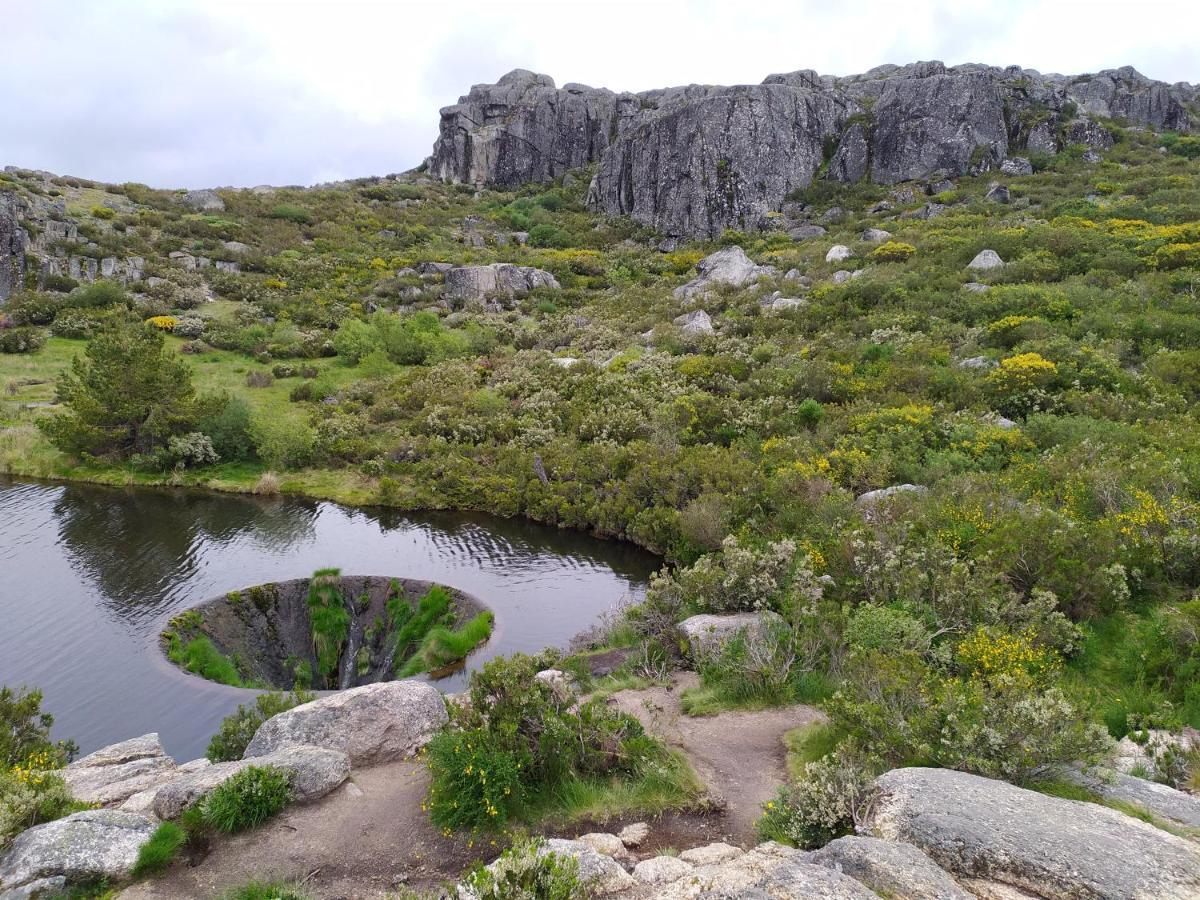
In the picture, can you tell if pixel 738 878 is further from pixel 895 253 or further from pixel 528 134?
pixel 528 134

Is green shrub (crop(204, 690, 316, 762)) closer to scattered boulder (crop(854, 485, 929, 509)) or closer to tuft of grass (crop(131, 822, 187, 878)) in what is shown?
tuft of grass (crop(131, 822, 187, 878))

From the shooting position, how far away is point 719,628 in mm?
12891

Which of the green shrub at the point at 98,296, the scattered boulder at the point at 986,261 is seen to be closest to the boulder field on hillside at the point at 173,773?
the scattered boulder at the point at 986,261

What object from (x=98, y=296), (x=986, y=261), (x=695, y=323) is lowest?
(x=695, y=323)

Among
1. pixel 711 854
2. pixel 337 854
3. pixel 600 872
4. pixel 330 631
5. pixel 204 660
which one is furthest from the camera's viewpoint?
pixel 330 631

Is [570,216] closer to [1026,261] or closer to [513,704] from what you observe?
[1026,261]

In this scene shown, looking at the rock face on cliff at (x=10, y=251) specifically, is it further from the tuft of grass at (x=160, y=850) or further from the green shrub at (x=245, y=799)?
the tuft of grass at (x=160, y=850)

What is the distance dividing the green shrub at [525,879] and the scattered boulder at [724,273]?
4066 cm

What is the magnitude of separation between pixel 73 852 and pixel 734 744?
303 inches

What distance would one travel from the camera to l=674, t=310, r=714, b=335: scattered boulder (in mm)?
36831

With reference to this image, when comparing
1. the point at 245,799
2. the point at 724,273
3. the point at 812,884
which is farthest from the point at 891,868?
the point at 724,273

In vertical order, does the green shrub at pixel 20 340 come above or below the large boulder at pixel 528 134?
below

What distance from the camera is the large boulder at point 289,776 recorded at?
8.05 meters

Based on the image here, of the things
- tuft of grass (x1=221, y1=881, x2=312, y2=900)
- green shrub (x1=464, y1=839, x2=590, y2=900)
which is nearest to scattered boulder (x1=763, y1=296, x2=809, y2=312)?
tuft of grass (x1=221, y1=881, x2=312, y2=900)
